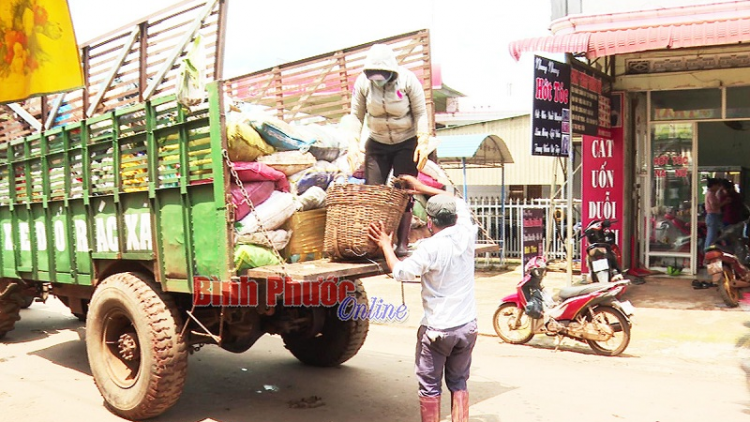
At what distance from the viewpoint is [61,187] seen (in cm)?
566

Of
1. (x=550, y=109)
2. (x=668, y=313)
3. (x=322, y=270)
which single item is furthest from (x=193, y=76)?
(x=668, y=313)

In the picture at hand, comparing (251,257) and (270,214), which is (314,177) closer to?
(270,214)

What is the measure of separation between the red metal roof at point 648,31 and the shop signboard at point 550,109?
1.25ft

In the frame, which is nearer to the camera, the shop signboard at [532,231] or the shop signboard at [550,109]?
the shop signboard at [550,109]

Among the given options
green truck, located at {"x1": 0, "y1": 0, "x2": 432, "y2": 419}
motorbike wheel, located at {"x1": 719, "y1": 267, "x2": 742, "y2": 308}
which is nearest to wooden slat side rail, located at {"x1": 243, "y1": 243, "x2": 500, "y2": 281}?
green truck, located at {"x1": 0, "y1": 0, "x2": 432, "y2": 419}

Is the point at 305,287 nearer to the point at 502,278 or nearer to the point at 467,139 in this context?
the point at 502,278

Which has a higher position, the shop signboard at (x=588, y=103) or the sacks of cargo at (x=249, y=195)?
the shop signboard at (x=588, y=103)

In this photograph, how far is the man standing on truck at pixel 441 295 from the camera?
387 centimetres

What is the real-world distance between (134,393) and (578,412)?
327cm

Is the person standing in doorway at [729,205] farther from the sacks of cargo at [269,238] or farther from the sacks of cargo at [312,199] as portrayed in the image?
the sacks of cargo at [269,238]

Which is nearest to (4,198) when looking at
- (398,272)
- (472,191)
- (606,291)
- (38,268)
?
(38,268)

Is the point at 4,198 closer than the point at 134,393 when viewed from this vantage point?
No

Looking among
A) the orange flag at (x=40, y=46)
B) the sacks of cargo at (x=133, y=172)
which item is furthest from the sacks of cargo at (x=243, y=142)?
the orange flag at (x=40, y=46)

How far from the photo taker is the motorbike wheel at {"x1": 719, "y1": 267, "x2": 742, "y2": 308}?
862 cm
